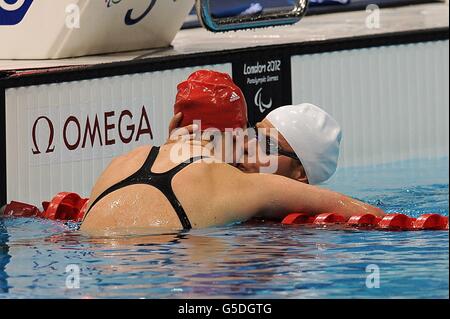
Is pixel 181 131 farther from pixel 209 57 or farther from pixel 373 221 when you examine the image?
pixel 209 57

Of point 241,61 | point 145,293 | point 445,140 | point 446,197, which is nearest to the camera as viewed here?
point 145,293

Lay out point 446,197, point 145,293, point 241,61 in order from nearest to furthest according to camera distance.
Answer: point 145,293
point 446,197
point 241,61

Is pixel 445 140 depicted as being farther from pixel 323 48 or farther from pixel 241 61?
pixel 241 61

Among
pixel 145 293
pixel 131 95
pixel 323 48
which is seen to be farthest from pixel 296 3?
pixel 145 293

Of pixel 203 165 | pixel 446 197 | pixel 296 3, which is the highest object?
pixel 296 3

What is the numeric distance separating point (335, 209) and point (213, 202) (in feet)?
1.46

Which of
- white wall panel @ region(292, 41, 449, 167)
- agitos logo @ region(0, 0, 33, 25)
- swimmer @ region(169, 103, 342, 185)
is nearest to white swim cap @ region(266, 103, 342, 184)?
swimmer @ region(169, 103, 342, 185)

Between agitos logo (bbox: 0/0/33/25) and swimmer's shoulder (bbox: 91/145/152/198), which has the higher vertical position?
agitos logo (bbox: 0/0/33/25)

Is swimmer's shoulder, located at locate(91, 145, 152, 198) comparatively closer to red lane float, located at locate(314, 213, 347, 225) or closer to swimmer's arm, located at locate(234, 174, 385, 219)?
swimmer's arm, located at locate(234, 174, 385, 219)

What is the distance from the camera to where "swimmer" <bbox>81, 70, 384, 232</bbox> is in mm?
4331

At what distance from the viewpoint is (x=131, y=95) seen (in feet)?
21.8

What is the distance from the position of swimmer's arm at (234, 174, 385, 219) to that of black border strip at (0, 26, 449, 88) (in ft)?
6.59

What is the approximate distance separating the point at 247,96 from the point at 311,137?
2.48m

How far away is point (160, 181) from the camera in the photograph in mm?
4332
